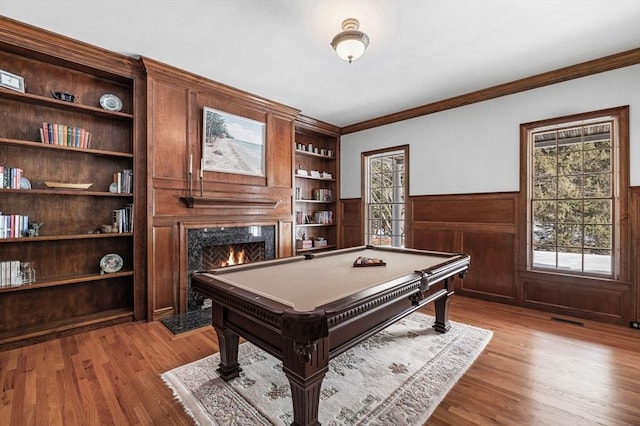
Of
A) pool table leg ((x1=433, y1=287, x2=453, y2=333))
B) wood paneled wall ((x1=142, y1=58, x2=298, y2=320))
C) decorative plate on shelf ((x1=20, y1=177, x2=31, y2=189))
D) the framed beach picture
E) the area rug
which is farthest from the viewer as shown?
the framed beach picture

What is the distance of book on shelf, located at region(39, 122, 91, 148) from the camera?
9.11 ft

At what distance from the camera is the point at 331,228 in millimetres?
6125

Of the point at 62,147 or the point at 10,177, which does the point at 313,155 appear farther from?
the point at 10,177

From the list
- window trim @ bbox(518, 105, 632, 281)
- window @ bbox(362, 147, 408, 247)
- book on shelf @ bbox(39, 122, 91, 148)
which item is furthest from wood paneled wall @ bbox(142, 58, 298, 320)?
window trim @ bbox(518, 105, 632, 281)

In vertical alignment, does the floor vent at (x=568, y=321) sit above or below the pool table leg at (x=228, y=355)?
below

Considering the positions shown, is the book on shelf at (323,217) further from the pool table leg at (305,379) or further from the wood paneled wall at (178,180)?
the pool table leg at (305,379)

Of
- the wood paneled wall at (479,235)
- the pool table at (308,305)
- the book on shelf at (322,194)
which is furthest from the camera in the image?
the book on shelf at (322,194)

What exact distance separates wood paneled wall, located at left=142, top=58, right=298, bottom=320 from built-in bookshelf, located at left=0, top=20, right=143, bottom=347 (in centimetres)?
20

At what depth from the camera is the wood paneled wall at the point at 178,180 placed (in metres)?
3.26

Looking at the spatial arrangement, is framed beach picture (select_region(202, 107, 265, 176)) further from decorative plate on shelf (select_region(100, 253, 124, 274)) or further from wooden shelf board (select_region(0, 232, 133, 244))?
decorative plate on shelf (select_region(100, 253, 124, 274))

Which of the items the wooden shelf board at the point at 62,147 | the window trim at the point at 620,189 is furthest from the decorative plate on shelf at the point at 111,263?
the window trim at the point at 620,189

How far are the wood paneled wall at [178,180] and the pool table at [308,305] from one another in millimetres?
1576

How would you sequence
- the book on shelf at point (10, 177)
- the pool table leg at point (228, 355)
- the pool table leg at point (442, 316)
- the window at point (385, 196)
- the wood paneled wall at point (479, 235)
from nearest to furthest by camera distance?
the pool table leg at point (228, 355)
the book on shelf at point (10, 177)
the pool table leg at point (442, 316)
the wood paneled wall at point (479, 235)
the window at point (385, 196)

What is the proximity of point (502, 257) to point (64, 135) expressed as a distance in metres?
5.29
